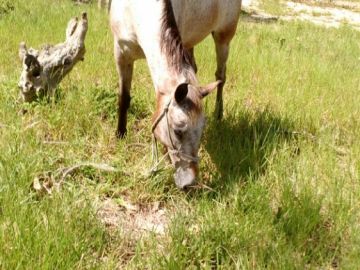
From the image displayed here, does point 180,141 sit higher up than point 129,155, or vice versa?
point 180,141

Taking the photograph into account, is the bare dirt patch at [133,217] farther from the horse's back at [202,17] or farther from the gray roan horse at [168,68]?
the horse's back at [202,17]

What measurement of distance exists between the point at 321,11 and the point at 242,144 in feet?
51.3

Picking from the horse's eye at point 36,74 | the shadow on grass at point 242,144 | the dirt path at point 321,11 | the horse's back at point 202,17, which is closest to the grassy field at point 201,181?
the shadow on grass at point 242,144

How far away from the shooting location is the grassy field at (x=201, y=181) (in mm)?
2336

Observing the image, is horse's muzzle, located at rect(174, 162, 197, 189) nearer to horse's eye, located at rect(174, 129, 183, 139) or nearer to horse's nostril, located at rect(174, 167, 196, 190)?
horse's nostril, located at rect(174, 167, 196, 190)

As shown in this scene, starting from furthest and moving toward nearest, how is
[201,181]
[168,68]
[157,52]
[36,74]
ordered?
[36,74], [201,181], [157,52], [168,68]

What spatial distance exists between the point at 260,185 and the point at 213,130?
3.83 feet

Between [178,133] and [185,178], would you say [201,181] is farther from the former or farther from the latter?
[178,133]

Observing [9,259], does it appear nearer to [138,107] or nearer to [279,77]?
[138,107]

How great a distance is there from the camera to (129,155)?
11.7ft

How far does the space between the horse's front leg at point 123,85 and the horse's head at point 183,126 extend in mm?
1133

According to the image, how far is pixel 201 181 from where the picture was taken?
3.25 m

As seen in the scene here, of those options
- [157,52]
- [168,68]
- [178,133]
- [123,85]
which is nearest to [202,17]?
[123,85]

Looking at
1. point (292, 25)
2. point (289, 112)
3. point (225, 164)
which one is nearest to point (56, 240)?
point (225, 164)
